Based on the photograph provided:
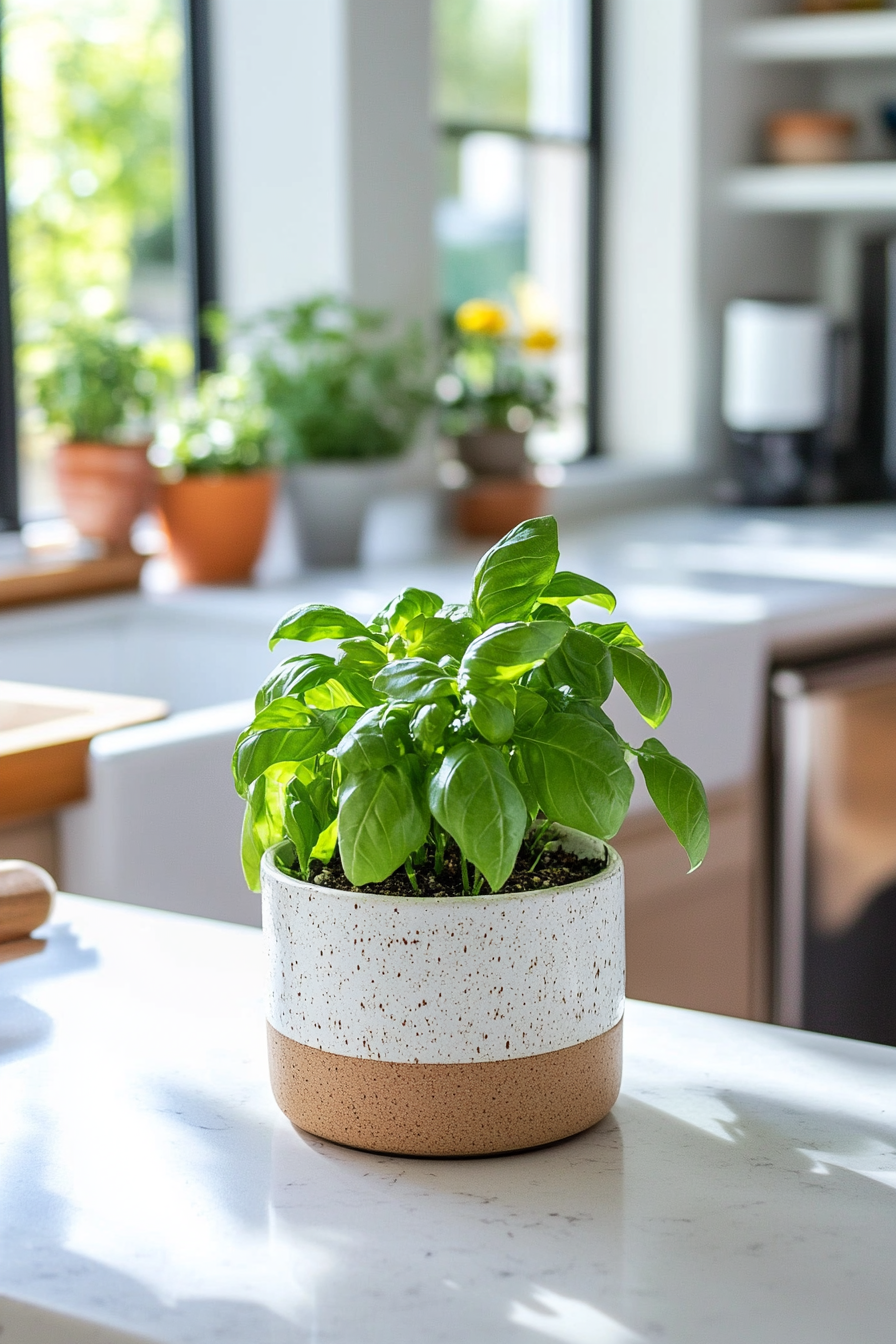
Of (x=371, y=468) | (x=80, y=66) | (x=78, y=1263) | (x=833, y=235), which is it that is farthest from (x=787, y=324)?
(x=78, y=1263)

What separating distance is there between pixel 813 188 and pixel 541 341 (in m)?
0.71

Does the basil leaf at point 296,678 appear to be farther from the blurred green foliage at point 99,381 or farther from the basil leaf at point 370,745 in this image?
the blurred green foliage at point 99,381

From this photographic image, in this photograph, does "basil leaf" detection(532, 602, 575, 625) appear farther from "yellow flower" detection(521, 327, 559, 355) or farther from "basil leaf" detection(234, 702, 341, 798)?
"yellow flower" detection(521, 327, 559, 355)

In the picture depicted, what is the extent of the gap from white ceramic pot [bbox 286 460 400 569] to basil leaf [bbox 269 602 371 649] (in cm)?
170

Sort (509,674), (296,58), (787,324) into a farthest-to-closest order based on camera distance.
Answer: (787,324) < (296,58) < (509,674)

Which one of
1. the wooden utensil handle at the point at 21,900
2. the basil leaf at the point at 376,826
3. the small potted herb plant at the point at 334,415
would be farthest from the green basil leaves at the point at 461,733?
the small potted herb plant at the point at 334,415

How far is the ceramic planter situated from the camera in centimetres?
64

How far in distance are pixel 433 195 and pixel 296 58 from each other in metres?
0.29

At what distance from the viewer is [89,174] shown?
2.39 metres

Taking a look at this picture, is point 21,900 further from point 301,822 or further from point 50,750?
point 50,750

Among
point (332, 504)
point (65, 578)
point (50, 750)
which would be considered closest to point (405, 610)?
point (50, 750)

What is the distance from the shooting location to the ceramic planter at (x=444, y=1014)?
25.4 inches

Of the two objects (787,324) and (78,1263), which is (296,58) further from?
(78,1263)

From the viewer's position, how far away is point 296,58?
249cm
